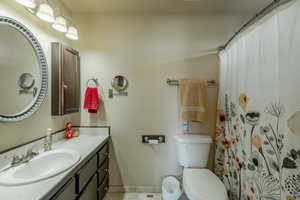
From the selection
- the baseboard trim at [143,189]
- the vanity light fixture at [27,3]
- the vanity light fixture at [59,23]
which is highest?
the vanity light fixture at [59,23]

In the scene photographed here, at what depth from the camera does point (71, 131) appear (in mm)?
1757

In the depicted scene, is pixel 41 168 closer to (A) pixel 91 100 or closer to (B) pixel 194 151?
(A) pixel 91 100

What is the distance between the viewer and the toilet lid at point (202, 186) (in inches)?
46.8

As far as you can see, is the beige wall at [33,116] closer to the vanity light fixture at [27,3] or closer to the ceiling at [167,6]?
the vanity light fixture at [27,3]

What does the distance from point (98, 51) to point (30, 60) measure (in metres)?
0.81

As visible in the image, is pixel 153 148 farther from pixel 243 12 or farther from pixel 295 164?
pixel 243 12

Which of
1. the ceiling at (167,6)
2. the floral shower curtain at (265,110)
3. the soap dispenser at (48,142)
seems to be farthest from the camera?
the ceiling at (167,6)

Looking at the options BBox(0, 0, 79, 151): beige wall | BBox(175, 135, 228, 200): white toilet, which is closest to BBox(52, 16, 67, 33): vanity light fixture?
BBox(0, 0, 79, 151): beige wall

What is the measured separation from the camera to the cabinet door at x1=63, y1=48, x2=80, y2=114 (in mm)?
1541

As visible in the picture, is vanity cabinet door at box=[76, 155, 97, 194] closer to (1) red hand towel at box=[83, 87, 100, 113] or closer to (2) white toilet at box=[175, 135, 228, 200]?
(1) red hand towel at box=[83, 87, 100, 113]

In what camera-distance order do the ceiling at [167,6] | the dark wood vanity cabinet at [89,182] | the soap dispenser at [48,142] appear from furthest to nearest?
the ceiling at [167,6] → the soap dispenser at [48,142] → the dark wood vanity cabinet at [89,182]

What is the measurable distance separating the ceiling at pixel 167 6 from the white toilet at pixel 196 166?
1643 mm

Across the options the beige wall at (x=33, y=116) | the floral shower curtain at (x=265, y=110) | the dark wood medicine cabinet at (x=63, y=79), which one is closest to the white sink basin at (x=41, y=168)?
the beige wall at (x=33, y=116)

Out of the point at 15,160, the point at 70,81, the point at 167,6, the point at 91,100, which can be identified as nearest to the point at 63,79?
the point at 70,81
